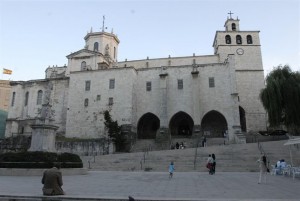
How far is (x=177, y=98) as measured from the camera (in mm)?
37750

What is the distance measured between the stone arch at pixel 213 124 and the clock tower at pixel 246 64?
5771 mm

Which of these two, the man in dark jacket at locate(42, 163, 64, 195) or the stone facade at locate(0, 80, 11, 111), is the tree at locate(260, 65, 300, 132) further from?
the stone facade at locate(0, 80, 11, 111)

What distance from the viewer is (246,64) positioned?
45.4 meters

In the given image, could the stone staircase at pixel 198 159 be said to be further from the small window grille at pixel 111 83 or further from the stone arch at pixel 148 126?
the small window grille at pixel 111 83

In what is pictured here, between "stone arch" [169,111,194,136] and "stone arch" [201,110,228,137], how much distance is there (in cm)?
225

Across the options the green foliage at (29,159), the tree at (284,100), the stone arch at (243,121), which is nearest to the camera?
the green foliage at (29,159)

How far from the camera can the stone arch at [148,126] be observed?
39.9 metres

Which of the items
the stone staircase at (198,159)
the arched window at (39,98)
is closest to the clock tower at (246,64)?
the stone staircase at (198,159)

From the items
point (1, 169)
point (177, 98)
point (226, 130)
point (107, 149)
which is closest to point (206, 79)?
point (177, 98)

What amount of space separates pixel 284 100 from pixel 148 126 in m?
19.6

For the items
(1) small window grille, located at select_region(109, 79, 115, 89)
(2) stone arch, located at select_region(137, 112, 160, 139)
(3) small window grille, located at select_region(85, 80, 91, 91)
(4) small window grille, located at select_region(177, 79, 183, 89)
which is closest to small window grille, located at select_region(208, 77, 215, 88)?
(4) small window grille, located at select_region(177, 79, 183, 89)

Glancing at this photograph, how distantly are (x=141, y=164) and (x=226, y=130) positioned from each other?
2022cm

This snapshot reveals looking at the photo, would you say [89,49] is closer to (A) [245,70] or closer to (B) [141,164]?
(A) [245,70]

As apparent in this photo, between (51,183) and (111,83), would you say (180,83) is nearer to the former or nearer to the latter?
(111,83)
